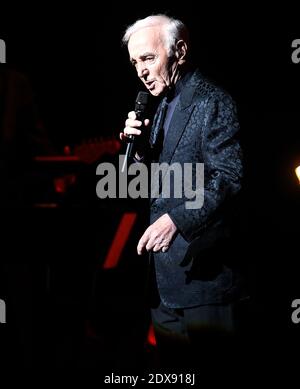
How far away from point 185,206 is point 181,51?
60cm

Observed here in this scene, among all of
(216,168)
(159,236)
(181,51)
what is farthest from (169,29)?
(159,236)

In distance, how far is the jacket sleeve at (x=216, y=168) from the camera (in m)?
1.54

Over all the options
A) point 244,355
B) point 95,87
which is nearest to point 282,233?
point 244,355

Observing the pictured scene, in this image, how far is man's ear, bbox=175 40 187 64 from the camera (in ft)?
5.88

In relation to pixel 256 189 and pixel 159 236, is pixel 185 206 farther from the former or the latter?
pixel 256 189

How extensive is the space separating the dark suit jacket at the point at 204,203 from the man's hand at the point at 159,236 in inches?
0.9

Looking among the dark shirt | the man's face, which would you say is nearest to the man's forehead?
the man's face

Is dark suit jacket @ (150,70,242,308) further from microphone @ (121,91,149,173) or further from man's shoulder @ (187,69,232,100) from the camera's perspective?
microphone @ (121,91,149,173)

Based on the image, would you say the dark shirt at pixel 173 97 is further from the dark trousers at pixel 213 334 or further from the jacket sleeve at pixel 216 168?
the dark trousers at pixel 213 334

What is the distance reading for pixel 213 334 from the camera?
5.47ft

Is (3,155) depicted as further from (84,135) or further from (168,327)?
(84,135)

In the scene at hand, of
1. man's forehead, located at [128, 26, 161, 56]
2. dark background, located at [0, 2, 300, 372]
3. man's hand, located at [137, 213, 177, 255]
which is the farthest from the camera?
dark background, located at [0, 2, 300, 372]

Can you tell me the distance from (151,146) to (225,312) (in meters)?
0.67

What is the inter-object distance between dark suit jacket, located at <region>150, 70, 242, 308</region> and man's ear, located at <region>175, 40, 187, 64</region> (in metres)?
0.07
